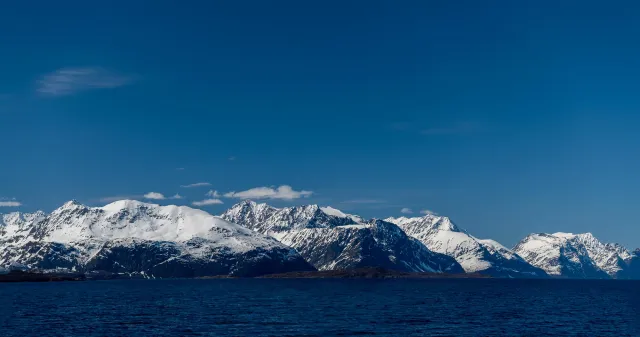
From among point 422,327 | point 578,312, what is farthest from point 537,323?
point 578,312

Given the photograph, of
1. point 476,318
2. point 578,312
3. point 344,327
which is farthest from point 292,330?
point 578,312

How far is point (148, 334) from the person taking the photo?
5266 inches

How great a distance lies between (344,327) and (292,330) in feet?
39.2

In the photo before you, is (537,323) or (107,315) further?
(107,315)

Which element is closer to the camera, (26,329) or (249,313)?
(26,329)

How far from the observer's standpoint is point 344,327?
480ft

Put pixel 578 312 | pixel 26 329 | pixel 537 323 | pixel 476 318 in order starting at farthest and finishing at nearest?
pixel 578 312 < pixel 476 318 < pixel 537 323 < pixel 26 329

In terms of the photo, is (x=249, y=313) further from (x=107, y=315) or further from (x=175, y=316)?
(x=107, y=315)

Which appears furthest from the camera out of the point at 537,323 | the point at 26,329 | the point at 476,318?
the point at 476,318

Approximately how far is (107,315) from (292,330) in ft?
198

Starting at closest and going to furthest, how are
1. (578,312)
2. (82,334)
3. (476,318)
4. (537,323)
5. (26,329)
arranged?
(82,334) → (26,329) → (537,323) → (476,318) → (578,312)

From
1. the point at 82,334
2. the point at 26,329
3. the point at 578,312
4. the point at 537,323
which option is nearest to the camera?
the point at 82,334

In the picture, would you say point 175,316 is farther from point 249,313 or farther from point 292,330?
point 292,330

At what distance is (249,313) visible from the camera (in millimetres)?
182125
